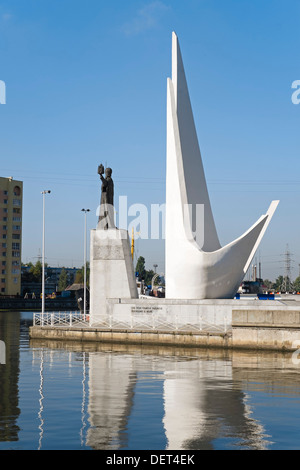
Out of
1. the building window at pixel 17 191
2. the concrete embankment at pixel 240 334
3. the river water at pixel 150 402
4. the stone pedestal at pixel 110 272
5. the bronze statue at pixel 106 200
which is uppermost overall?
the building window at pixel 17 191

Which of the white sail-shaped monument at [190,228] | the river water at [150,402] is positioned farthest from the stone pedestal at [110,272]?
the river water at [150,402]

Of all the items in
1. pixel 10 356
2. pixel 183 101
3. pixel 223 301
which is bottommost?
pixel 10 356

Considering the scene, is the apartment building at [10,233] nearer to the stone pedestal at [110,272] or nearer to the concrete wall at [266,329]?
the stone pedestal at [110,272]

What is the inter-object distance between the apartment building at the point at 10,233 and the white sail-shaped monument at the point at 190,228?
7084cm

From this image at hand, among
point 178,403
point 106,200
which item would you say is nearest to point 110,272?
point 106,200

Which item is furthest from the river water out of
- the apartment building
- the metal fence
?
the apartment building

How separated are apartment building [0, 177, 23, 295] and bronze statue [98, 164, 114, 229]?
2841 inches

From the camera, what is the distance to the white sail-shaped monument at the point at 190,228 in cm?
3416

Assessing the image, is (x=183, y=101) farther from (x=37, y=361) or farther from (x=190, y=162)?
(x=37, y=361)

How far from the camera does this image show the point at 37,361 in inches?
907

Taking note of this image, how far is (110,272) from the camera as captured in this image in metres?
33.4

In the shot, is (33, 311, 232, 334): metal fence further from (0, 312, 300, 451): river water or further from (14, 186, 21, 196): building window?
(14, 186, 21, 196): building window
